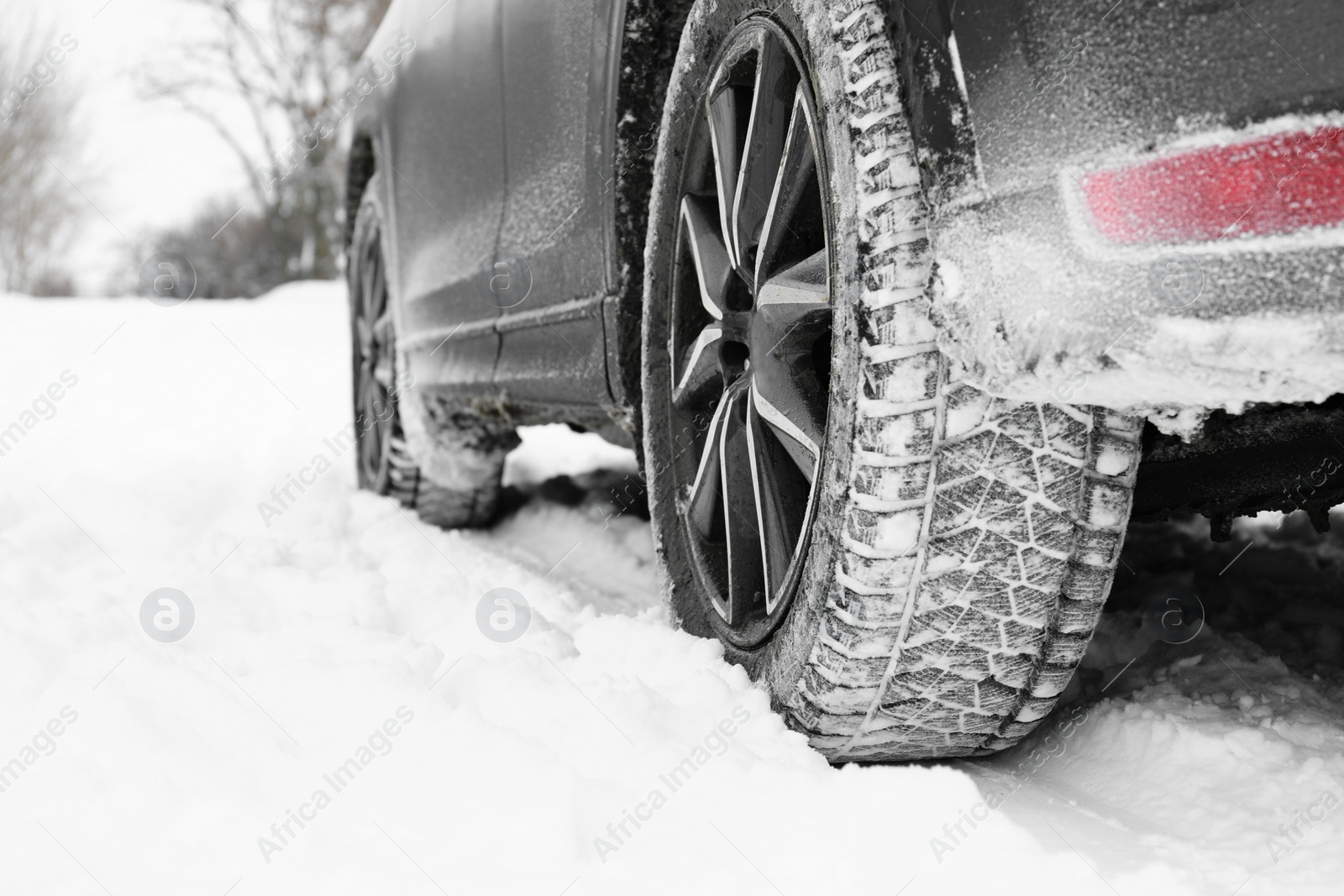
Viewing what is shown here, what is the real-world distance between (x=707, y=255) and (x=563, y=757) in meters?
0.76

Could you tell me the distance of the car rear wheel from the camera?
113cm

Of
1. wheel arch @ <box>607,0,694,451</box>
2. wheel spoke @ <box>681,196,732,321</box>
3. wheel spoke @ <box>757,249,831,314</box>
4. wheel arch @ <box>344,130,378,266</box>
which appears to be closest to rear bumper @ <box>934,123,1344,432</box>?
wheel spoke @ <box>757,249,831,314</box>

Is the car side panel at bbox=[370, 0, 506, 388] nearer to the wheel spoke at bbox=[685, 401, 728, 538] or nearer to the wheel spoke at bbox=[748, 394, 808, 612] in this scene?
the wheel spoke at bbox=[685, 401, 728, 538]

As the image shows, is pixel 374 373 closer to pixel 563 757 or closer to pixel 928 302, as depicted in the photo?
pixel 563 757

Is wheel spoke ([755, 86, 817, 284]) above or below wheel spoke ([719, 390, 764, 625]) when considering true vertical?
above

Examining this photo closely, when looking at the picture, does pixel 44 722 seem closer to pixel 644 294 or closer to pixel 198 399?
pixel 644 294

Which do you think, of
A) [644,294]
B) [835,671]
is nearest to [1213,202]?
[835,671]

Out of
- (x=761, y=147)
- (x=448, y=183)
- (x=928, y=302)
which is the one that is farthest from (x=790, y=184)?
(x=448, y=183)

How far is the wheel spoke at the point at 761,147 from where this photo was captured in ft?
4.64

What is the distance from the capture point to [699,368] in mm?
1638

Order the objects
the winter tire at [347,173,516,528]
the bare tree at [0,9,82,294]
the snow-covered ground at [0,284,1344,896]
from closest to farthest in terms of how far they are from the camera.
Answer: the snow-covered ground at [0,284,1344,896]
the winter tire at [347,173,516,528]
the bare tree at [0,9,82,294]

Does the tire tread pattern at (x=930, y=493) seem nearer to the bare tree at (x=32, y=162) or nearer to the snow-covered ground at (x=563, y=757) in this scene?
the snow-covered ground at (x=563, y=757)

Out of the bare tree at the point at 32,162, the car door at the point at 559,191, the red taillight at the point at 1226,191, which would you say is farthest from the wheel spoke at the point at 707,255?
the bare tree at the point at 32,162

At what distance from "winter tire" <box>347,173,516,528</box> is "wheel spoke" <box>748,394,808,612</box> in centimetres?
178
